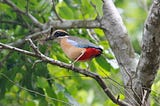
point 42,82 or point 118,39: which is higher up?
point 118,39

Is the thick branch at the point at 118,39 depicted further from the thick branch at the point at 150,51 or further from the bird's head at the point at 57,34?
the bird's head at the point at 57,34

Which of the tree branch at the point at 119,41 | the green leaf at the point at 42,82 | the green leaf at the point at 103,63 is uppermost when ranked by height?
the tree branch at the point at 119,41

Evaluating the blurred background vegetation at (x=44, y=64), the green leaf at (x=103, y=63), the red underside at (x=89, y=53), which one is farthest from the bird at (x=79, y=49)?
the green leaf at (x=103, y=63)

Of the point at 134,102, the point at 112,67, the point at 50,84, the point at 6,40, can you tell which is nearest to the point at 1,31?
the point at 6,40

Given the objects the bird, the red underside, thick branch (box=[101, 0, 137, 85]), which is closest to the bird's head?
the bird

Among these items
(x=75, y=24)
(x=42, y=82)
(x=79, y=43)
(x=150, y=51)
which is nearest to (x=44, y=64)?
(x=42, y=82)

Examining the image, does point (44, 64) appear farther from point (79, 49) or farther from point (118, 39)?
point (79, 49)

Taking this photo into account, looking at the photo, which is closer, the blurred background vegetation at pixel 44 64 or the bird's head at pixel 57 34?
the bird's head at pixel 57 34

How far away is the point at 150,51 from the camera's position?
132 inches

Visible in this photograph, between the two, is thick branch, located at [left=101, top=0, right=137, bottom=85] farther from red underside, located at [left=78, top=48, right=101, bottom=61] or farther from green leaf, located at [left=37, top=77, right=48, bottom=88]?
green leaf, located at [left=37, top=77, right=48, bottom=88]

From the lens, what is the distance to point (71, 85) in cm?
524

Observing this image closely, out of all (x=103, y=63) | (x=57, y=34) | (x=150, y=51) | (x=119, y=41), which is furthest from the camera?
(x=103, y=63)

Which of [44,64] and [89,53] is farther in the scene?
[44,64]

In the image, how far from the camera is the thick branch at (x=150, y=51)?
10.6 ft
